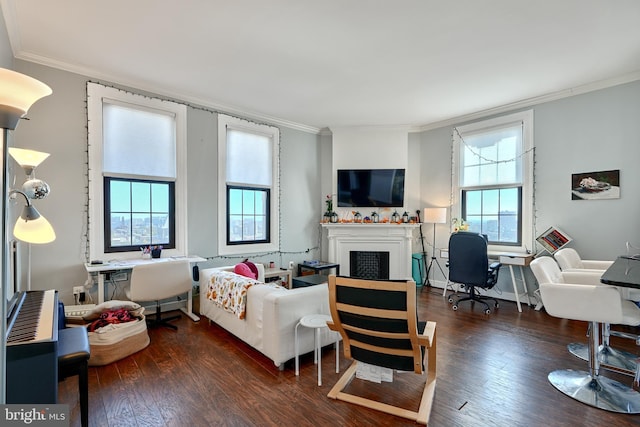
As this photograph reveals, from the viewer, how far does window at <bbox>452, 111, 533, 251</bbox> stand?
14.4ft

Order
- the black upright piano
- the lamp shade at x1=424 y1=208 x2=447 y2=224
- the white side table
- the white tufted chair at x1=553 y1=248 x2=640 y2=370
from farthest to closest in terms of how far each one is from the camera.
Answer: the lamp shade at x1=424 y1=208 x2=447 y2=224
the white side table
the white tufted chair at x1=553 y1=248 x2=640 y2=370
the black upright piano

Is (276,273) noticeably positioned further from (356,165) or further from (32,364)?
(32,364)

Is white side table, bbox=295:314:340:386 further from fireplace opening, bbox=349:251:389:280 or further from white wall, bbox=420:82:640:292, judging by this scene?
white wall, bbox=420:82:640:292

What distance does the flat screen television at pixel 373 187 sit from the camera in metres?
5.50

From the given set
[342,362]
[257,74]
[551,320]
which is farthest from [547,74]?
[342,362]

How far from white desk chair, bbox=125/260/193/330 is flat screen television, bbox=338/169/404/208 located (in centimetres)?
313

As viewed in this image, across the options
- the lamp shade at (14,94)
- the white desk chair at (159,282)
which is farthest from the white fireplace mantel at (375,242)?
the lamp shade at (14,94)

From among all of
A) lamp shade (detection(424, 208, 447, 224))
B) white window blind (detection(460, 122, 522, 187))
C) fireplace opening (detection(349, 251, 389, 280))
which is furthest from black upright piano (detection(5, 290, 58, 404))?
white window blind (detection(460, 122, 522, 187))

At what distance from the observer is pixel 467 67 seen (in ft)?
11.1

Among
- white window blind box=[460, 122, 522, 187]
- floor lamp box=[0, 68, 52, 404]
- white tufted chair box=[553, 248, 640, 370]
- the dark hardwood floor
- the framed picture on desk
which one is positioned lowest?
the dark hardwood floor

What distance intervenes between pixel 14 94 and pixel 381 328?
2.00 metres

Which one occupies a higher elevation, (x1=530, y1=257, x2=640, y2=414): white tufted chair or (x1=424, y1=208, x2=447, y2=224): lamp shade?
(x1=424, y1=208, x2=447, y2=224): lamp shade

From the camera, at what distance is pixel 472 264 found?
404 cm

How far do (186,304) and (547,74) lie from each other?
5.34m
